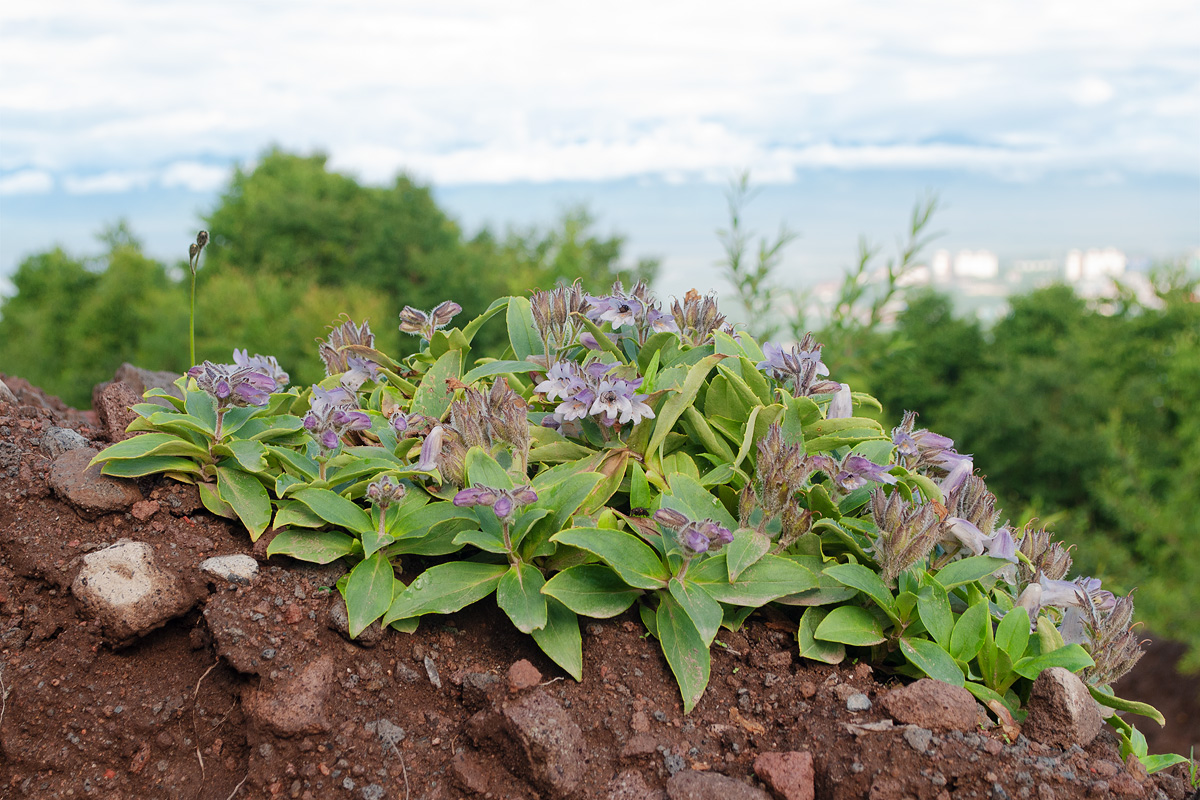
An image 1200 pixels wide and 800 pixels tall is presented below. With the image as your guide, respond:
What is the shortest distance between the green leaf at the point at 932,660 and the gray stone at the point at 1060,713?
239 millimetres

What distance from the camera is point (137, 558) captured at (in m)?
2.67

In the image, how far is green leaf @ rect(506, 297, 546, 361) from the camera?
3510 mm

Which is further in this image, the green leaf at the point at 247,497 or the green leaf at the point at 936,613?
the green leaf at the point at 247,497

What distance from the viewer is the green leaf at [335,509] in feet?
8.73

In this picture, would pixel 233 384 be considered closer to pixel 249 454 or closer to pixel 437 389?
pixel 249 454

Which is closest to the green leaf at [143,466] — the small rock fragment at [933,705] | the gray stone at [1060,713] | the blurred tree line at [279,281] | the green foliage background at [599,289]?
the small rock fragment at [933,705]

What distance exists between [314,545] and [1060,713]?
241cm

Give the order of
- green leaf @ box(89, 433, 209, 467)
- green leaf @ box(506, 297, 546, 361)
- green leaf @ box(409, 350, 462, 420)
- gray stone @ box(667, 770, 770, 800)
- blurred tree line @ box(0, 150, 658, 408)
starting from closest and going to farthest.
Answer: gray stone @ box(667, 770, 770, 800) < green leaf @ box(89, 433, 209, 467) < green leaf @ box(409, 350, 462, 420) < green leaf @ box(506, 297, 546, 361) < blurred tree line @ box(0, 150, 658, 408)

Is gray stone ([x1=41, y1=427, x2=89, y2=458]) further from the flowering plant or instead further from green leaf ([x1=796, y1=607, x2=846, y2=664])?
green leaf ([x1=796, y1=607, x2=846, y2=664])

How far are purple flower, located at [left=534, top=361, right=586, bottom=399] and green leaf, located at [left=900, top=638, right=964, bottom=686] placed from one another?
1335 mm

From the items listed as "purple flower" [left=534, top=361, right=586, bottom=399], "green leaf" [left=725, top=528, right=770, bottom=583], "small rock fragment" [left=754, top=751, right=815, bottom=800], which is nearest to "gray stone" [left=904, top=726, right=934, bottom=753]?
"small rock fragment" [left=754, top=751, right=815, bottom=800]

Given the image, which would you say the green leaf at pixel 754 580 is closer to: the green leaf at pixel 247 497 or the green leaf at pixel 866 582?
the green leaf at pixel 866 582

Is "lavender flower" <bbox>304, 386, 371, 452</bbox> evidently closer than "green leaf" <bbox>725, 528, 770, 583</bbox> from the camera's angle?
No

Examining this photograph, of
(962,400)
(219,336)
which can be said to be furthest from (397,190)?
(962,400)
